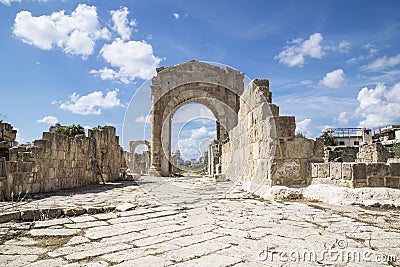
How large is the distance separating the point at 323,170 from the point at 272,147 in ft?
3.59

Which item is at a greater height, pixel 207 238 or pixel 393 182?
pixel 393 182

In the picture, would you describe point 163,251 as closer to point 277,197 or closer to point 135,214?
point 135,214

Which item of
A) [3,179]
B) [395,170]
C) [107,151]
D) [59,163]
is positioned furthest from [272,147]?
[107,151]

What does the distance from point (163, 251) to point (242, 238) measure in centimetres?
85

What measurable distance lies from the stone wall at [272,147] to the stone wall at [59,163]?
470 centimetres

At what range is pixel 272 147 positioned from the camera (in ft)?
21.9

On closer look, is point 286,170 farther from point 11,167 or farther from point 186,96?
point 186,96

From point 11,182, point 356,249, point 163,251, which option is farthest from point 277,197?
point 11,182

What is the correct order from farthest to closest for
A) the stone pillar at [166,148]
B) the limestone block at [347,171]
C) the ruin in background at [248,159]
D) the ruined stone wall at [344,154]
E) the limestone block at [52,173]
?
1. the stone pillar at [166,148]
2. the ruined stone wall at [344,154]
3. the limestone block at [52,173]
4. the ruin in background at [248,159]
5. the limestone block at [347,171]

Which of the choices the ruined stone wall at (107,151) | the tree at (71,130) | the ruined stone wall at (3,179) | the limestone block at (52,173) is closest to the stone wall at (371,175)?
the ruined stone wall at (3,179)

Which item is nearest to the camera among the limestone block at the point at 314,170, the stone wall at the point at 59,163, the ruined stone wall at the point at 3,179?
the ruined stone wall at the point at 3,179

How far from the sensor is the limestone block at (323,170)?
19.4ft

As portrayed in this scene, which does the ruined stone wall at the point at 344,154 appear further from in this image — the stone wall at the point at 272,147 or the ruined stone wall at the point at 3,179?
the ruined stone wall at the point at 3,179

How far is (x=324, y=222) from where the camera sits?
3.92m
